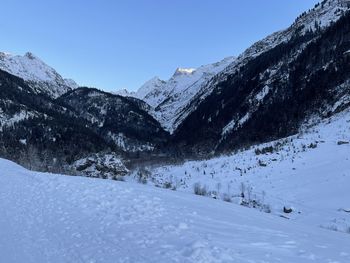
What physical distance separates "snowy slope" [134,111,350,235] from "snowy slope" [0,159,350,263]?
12.4 ft

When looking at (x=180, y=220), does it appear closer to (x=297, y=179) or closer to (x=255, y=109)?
(x=297, y=179)

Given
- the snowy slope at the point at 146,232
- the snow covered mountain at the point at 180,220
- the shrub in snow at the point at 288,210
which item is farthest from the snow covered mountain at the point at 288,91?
the snowy slope at the point at 146,232

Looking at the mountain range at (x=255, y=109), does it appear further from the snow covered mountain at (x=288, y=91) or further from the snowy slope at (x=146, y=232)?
the snowy slope at (x=146, y=232)

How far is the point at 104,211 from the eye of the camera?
1221cm

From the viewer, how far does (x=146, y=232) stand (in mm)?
9648

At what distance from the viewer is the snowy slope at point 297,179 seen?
1558 centimetres

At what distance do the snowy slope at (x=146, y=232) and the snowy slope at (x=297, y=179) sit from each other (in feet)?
12.4

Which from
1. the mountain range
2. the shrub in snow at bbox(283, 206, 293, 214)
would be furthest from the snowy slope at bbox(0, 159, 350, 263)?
the mountain range

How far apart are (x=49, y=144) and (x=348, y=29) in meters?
103

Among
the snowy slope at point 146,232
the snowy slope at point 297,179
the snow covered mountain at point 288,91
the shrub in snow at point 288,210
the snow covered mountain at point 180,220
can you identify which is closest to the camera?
the snowy slope at point 146,232

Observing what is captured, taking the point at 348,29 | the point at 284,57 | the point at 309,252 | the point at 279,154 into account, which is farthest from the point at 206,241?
the point at 284,57

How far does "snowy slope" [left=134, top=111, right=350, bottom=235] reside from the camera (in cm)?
1558

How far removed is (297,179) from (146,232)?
1275cm

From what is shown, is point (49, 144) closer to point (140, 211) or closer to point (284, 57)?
point (284, 57)
